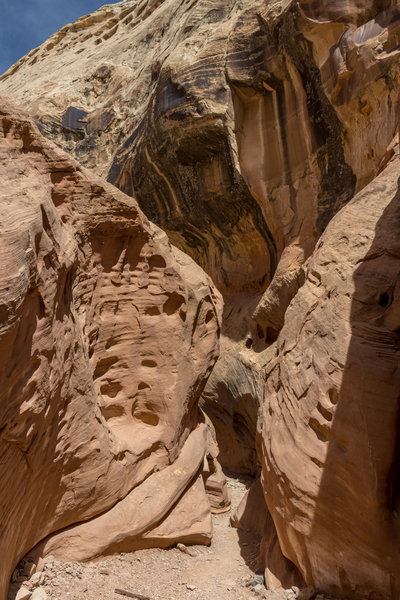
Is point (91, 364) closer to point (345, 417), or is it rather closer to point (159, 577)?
point (159, 577)

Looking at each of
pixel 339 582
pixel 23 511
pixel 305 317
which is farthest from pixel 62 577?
pixel 305 317

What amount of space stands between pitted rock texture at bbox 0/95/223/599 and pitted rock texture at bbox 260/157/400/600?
154cm

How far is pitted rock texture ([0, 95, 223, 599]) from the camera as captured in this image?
12.6 feet

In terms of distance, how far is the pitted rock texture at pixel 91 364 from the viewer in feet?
12.6

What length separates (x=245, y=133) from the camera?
→ 34.2 ft

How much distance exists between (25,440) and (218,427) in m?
8.03

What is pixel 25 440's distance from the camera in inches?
154

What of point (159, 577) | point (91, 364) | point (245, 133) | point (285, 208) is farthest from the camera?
point (245, 133)

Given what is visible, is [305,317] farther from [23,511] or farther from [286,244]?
[286,244]

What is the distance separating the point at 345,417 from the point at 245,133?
7.79 metres

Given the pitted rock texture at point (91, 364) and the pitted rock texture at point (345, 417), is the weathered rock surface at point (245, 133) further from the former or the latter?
the pitted rock texture at point (91, 364)


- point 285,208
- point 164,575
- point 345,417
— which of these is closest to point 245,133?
point 285,208

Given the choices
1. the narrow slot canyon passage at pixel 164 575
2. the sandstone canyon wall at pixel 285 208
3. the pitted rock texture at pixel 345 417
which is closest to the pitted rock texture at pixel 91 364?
the narrow slot canyon passage at pixel 164 575

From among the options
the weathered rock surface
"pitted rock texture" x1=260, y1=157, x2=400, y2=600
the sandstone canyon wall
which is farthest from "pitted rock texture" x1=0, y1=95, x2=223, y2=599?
the weathered rock surface
